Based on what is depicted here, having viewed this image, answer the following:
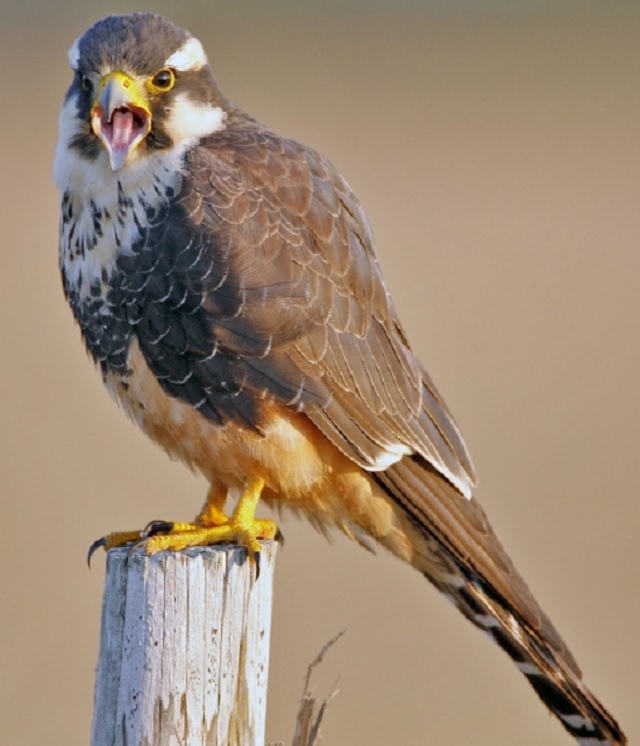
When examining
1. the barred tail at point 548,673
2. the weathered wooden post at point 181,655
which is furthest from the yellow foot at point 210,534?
the barred tail at point 548,673

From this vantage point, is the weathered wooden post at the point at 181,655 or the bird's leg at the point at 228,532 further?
the bird's leg at the point at 228,532

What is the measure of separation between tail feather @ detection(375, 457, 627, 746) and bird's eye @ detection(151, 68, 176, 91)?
1247 mm

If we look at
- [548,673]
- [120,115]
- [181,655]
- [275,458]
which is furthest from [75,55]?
[548,673]

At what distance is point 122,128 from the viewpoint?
427 cm

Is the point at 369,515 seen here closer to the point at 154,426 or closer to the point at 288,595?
the point at 154,426

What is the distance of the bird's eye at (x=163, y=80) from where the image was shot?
A: 14.2ft

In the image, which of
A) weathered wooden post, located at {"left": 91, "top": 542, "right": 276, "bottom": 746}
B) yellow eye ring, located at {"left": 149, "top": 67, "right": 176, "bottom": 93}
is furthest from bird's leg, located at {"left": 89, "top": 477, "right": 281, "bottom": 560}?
yellow eye ring, located at {"left": 149, "top": 67, "right": 176, "bottom": 93}

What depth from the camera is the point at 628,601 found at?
27.2 feet

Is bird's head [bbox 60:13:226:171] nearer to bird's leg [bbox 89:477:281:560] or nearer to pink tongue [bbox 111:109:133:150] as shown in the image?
pink tongue [bbox 111:109:133:150]

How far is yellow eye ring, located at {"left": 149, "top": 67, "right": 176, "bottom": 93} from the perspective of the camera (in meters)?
4.33

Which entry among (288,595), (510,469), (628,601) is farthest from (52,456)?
(628,601)

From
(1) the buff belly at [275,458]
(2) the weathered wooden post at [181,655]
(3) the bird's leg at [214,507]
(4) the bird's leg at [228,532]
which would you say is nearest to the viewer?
(2) the weathered wooden post at [181,655]

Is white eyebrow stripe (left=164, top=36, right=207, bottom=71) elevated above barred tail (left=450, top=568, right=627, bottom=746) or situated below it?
above

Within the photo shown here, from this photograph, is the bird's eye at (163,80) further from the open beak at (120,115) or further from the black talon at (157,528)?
the black talon at (157,528)
